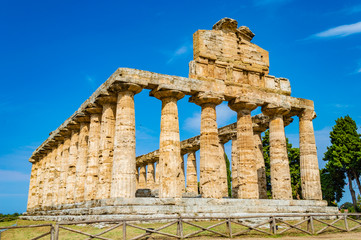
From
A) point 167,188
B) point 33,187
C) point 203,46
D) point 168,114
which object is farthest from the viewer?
point 33,187

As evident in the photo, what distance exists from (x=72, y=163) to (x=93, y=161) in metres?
5.46

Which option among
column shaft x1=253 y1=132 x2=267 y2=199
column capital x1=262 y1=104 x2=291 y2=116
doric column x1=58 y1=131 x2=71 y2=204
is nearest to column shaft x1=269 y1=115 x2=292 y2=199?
column capital x1=262 y1=104 x2=291 y2=116

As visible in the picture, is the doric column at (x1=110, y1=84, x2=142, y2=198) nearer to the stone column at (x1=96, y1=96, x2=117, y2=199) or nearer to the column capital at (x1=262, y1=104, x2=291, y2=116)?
the stone column at (x1=96, y1=96, x2=117, y2=199)

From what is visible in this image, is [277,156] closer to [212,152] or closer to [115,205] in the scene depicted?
[212,152]

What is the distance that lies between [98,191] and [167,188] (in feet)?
15.7

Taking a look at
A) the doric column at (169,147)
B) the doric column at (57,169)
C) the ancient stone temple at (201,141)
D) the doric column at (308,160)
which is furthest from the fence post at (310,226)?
the doric column at (57,169)

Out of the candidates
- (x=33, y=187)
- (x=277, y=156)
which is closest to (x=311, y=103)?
(x=277, y=156)

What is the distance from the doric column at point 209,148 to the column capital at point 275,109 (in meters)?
4.16

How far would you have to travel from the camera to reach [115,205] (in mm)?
17188

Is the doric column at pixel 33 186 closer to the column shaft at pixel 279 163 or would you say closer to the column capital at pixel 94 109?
the column capital at pixel 94 109

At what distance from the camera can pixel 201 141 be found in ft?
71.3

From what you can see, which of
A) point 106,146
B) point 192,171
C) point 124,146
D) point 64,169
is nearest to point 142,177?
point 192,171

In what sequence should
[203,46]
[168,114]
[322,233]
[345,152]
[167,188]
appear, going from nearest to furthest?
[322,233]
[167,188]
[168,114]
[203,46]
[345,152]

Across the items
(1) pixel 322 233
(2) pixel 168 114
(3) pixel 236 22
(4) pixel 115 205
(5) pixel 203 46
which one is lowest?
(1) pixel 322 233
